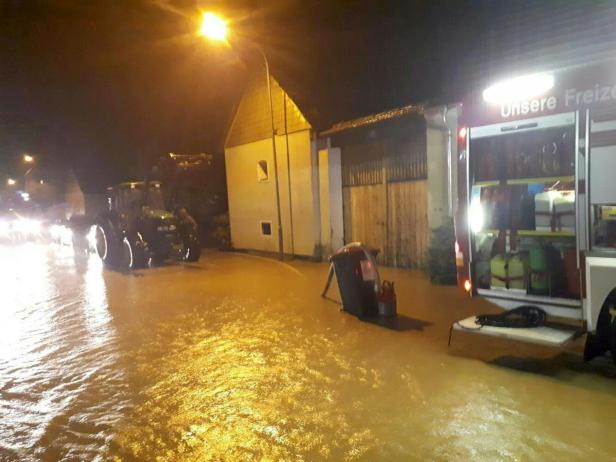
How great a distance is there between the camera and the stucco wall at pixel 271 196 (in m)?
14.6

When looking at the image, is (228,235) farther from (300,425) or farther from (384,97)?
(300,425)

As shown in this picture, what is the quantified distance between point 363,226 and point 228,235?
7.51 metres

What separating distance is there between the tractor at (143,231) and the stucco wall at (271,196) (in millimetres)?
2487

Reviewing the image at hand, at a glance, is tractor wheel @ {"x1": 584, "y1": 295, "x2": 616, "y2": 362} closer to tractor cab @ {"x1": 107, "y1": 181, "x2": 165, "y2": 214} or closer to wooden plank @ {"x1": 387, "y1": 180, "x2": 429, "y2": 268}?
wooden plank @ {"x1": 387, "y1": 180, "x2": 429, "y2": 268}

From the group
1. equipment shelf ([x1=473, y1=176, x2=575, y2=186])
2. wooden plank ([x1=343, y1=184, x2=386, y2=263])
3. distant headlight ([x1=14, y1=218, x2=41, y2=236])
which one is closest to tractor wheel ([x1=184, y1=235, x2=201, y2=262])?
wooden plank ([x1=343, y1=184, x2=386, y2=263])

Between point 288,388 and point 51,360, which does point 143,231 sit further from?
point 288,388

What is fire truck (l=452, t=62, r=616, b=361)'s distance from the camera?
4.98 metres

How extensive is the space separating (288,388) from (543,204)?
343cm

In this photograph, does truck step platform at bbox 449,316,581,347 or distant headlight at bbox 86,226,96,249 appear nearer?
truck step platform at bbox 449,316,581,347

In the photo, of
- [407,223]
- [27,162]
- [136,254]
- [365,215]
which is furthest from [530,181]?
[27,162]

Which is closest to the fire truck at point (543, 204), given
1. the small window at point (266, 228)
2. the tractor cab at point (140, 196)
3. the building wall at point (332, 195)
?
the building wall at point (332, 195)

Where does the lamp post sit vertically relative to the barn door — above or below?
above

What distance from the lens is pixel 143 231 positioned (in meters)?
14.7

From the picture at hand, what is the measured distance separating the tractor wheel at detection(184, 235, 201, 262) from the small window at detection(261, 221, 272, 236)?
2.38 meters
